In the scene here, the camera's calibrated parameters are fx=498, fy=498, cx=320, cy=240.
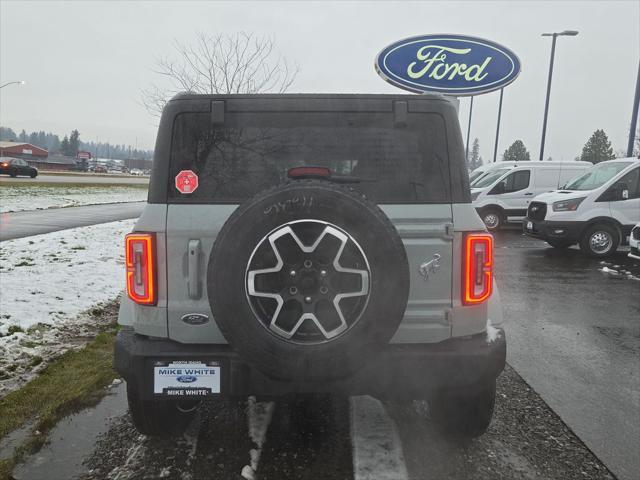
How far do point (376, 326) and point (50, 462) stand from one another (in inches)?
80.1

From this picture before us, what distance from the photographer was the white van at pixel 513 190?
654 inches

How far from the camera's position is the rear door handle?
8.40 feet

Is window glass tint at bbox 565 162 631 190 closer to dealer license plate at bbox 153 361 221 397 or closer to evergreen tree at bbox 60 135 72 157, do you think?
dealer license plate at bbox 153 361 221 397

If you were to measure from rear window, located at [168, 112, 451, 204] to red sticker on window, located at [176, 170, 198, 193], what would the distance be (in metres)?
0.02

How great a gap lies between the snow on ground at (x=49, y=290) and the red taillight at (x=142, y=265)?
1999 mm

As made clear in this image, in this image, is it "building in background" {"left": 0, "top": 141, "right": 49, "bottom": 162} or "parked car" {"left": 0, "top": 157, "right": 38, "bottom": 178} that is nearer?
"parked car" {"left": 0, "top": 157, "right": 38, "bottom": 178}

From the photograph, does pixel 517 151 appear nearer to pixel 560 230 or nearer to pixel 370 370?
pixel 560 230

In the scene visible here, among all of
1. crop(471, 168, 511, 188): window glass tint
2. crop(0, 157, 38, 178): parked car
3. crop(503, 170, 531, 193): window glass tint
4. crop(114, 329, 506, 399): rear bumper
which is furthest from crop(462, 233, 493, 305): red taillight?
crop(0, 157, 38, 178): parked car

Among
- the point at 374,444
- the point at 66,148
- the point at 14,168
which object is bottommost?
the point at 374,444

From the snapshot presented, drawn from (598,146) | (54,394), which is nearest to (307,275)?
(54,394)

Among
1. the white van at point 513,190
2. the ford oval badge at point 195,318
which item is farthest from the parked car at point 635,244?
the ford oval badge at point 195,318

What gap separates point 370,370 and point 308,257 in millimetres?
676

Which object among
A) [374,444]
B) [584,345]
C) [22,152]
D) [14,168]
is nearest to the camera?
[374,444]

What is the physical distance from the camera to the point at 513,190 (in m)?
16.8
